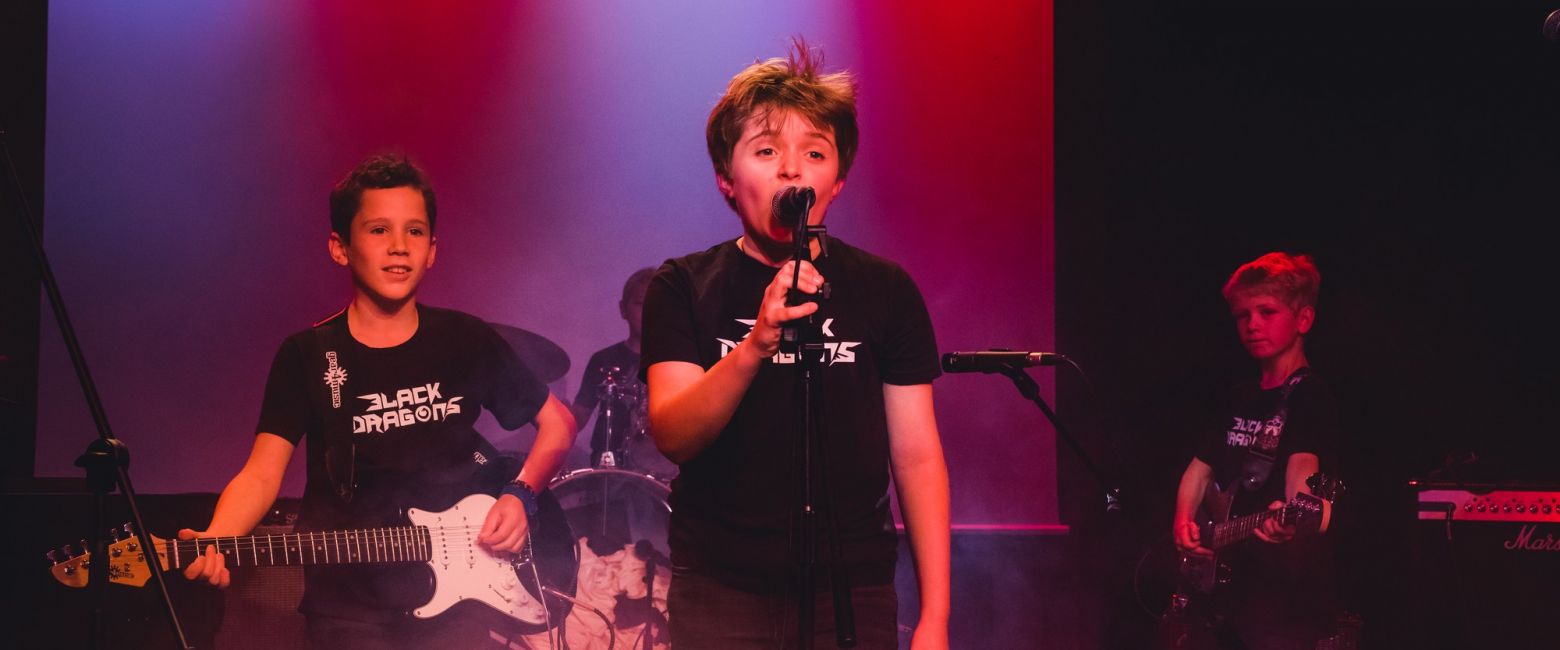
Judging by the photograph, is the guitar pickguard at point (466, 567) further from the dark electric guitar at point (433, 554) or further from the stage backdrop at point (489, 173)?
the stage backdrop at point (489, 173)

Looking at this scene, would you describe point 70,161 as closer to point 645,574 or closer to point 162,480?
point 162,480

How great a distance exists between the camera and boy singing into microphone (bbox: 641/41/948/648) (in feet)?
7.44

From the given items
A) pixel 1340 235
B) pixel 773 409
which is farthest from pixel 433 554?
pixel 1340 235

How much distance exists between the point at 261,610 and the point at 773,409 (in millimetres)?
2702

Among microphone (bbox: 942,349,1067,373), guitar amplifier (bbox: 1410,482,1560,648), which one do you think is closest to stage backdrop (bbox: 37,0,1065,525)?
guitar amplifier (bbox: 1410,482,1560,648)

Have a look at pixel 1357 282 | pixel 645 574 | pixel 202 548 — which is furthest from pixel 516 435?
pixel 1357 282

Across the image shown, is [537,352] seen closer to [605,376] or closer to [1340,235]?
[605,376]

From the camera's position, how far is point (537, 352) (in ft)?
15.7

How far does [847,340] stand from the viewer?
2.40 meters

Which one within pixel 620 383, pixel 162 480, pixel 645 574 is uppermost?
pixel 620 383

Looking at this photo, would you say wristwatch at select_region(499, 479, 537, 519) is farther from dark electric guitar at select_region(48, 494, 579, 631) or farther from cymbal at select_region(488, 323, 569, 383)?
cymbal at select_region(488, 323, 569, 383)

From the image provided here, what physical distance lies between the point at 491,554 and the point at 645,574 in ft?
2.73

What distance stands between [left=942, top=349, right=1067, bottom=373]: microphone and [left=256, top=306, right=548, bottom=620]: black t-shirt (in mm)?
1863

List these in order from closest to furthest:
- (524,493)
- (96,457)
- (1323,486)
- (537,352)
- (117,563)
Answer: (96,457) < (117,563) < (524,493) < (1323,486) < (537,352)
